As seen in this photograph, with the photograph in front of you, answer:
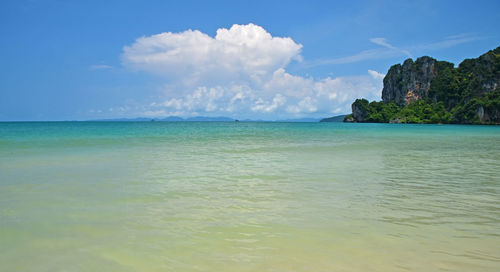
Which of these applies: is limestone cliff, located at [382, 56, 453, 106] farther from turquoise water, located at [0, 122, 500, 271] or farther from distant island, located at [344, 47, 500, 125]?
turquoise water, located at [0, 122, 500, 271]

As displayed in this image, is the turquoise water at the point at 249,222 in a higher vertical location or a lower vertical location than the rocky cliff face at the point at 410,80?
lower

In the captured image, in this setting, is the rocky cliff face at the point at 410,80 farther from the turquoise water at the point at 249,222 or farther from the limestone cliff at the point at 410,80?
the turquoise water at the point at 249,222

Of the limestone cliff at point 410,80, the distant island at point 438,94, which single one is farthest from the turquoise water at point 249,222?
the limestone cliff at point 410,80

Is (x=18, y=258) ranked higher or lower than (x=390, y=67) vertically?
lower

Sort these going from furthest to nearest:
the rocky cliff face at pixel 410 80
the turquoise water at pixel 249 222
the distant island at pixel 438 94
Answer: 1. the rocky cliff face at pixel 410 80
2. the distant island at pixel 438 94
3. the turquoise water at pixel 249 222

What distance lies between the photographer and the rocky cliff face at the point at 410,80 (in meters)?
→ 148

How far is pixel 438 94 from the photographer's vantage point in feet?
442

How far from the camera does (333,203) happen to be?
640cm

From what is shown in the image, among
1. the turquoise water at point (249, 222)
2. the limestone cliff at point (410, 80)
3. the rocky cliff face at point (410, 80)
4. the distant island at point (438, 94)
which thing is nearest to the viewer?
the turquoise water at point (249, 222)

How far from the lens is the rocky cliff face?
147500 millimetres

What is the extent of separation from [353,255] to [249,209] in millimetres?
2452

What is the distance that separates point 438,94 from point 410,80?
21981mm

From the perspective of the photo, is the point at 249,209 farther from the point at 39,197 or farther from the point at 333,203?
the point at 39,197

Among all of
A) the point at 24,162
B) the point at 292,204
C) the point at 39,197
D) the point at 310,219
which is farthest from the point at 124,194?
the point at 24,162
